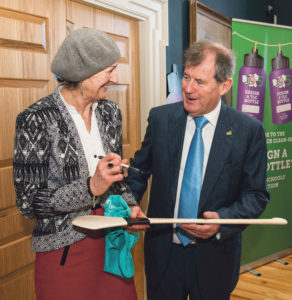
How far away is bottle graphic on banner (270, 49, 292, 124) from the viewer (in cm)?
311

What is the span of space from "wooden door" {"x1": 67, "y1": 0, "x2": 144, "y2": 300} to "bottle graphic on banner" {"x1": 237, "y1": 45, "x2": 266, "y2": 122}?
0.95 m

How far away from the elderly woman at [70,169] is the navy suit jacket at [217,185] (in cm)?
28

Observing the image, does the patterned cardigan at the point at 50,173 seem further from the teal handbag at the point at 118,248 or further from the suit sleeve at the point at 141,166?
the suit sleeve at the point at 141,166

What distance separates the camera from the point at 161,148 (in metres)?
1.55

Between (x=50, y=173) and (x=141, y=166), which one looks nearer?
(x=50, y=173)

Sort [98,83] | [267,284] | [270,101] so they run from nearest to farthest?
[98,83] < [267,284] < [270,101]

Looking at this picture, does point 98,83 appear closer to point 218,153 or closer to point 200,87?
point 200,87

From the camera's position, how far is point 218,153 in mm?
1479

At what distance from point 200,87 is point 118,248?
739mm

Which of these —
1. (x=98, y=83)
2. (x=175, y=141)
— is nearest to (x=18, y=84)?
(x=98, y=83)

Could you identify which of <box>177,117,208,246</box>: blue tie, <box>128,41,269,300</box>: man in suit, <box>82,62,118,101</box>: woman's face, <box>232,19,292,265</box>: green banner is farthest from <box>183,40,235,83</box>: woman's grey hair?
<box>232,19,292,265</box>: green banner

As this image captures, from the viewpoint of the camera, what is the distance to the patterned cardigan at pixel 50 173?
1094mm

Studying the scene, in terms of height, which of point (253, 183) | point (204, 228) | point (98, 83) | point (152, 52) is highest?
point (152, 52)

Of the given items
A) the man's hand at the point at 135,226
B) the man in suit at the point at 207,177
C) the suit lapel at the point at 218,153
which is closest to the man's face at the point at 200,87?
the man in suit at the point at 207,177
